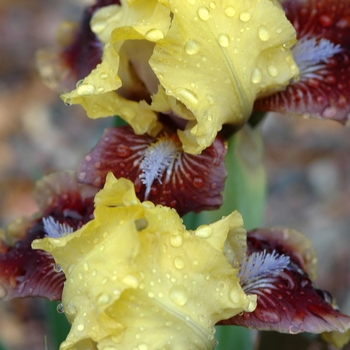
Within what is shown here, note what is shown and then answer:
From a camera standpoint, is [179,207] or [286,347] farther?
[286,347]

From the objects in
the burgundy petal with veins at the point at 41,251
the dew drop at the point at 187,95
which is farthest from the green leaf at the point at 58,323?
the dew drop at the point at 187,95

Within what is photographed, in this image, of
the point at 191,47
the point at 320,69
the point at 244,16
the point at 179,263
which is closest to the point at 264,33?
the point at 244,16

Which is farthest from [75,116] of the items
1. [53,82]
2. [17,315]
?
[53,82]

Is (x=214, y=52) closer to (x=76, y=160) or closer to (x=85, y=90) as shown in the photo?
(x=85, y=90)

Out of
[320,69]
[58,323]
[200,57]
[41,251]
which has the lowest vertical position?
[58,323]

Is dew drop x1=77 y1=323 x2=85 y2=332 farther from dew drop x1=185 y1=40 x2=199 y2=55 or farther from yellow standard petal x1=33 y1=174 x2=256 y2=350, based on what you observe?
dew drop x1=185 y1=40 x2=199 y2=55

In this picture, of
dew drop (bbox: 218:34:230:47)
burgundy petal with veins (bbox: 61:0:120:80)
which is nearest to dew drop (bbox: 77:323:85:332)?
dew drop (bbox: 218:34:230:47)

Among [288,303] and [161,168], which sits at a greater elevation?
[161,168]

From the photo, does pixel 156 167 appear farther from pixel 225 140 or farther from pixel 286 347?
pixel 286 347
